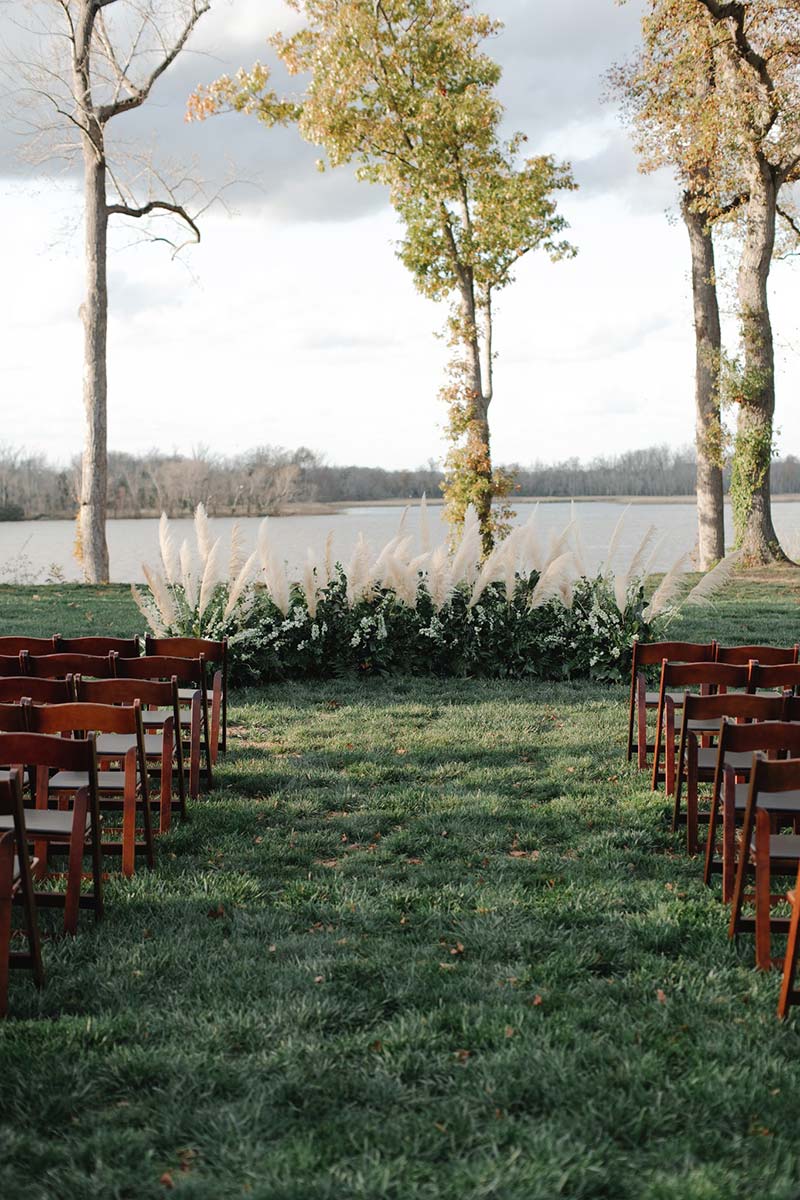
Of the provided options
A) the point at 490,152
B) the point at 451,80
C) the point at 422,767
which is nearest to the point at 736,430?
the point at 490,152

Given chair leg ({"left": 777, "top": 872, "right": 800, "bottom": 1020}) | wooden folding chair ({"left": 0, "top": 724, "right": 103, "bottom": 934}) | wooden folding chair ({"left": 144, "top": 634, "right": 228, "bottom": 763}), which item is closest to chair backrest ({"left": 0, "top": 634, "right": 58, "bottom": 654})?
→ wooden folding chair ({"left": 144, "top": 634, "right": 228, "bottom": 763})

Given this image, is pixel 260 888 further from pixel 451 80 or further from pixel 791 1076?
pixel 451 80

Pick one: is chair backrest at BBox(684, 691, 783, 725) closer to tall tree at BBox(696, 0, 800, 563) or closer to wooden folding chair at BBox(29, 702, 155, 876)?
wooden folding chair at BBox(29, 702, 155, 876)

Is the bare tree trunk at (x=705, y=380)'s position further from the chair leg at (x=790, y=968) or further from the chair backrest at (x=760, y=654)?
the chair leg at (x=790, y=968)

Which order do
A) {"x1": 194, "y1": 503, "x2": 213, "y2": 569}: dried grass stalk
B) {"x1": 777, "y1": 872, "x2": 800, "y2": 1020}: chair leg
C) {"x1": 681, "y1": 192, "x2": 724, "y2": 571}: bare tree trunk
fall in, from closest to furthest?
{"x1": 777, "y1": 872, "x2": 800, "y2": 1020}: chair leg < {"x1": 194, "y1": 503, "x2": 213, "y2": 569}: dried grass stalk < {"x1": 681, "y1": 192, "x2": 724, "y2": 571}: bare tree trunk

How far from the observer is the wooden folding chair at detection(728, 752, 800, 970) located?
143 inches

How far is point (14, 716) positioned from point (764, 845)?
118 inches

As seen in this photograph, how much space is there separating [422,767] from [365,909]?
93.0 inches

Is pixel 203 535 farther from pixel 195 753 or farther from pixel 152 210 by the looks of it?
pixel 152 210

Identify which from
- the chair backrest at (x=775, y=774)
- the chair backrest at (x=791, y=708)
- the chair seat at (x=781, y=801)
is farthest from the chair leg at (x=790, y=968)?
the chair backrest at (x=791, y=708)

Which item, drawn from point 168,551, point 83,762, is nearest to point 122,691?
point 83,762

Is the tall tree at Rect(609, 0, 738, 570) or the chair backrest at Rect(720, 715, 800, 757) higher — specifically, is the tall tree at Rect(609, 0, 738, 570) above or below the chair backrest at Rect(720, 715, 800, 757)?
above

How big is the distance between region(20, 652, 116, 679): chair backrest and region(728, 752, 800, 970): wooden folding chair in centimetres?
363

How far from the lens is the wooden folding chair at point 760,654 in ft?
20.8
